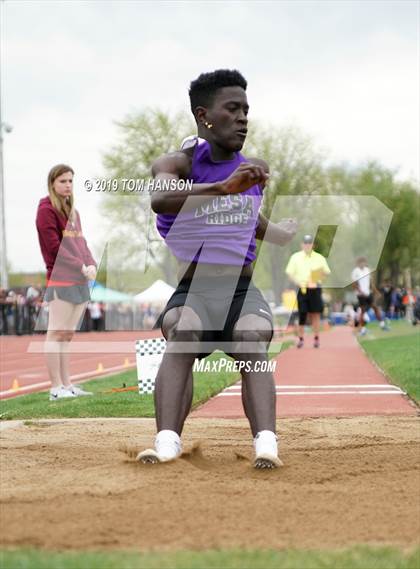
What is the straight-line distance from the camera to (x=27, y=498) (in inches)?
135

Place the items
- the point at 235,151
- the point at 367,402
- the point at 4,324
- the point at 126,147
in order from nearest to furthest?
1. the point at 235,151
2. the point at 367,402
3. the point at 4,324
4. the point at 126,147

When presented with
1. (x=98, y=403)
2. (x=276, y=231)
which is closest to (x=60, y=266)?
(x=98, y=403)

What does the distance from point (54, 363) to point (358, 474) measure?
5.02m

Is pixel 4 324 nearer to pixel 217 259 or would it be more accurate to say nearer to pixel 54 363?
pixel 54 363

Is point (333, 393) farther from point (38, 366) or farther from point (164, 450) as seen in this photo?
point (38, 366)

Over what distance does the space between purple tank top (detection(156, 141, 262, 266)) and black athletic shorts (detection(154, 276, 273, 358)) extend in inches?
5.0

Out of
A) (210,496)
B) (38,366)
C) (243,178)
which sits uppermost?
(243,178)

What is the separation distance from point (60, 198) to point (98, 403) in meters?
2.08

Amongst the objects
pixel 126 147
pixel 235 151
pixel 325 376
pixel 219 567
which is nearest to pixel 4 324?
pixel 126 147

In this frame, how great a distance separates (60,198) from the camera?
8508 millimetres

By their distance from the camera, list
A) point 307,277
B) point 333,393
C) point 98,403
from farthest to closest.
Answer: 1. point 307,277
2. point 333,393
3. point 98,403

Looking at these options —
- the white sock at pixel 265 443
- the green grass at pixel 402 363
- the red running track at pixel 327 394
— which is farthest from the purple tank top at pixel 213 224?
the green grass at pixel 402 363

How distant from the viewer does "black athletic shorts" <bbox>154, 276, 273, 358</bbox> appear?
454cm

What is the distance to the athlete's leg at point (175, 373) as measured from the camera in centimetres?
437
